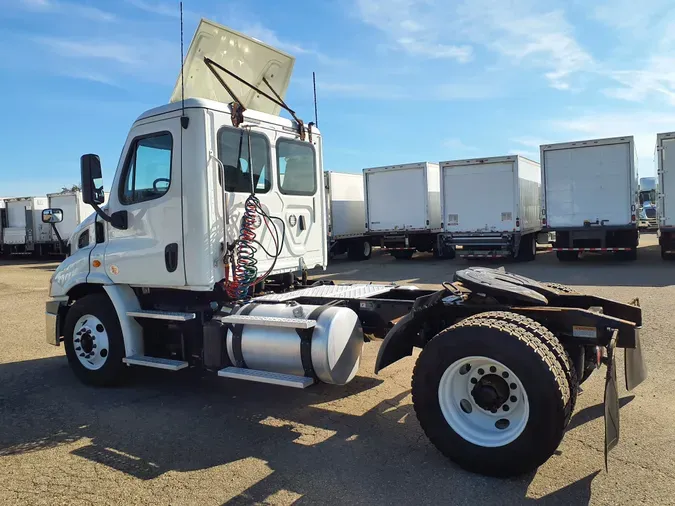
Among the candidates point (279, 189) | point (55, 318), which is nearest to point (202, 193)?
point (279, 189)

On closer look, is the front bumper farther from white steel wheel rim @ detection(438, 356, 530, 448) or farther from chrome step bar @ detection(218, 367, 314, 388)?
white steel wheel rim @ detection(438, 356, 530, 448)

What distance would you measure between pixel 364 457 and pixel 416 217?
55.5 feet

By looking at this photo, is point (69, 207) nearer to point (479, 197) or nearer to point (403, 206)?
point (403, 206)

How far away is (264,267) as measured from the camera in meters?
5.81

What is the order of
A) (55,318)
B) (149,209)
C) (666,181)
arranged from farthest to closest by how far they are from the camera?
(666,181) → (55,318) → (149,209)

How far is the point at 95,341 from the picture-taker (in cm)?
597

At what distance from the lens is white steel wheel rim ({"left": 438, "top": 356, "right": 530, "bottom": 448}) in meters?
3.77

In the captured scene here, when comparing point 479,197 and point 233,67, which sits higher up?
point 233,67

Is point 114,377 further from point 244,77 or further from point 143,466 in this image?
point 244,77

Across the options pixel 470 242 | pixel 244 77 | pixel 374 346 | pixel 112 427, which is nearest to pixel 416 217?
pixel 470 242

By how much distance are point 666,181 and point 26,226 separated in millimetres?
29049

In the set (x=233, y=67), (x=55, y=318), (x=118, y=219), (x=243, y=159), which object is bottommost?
(x=55, y=318)

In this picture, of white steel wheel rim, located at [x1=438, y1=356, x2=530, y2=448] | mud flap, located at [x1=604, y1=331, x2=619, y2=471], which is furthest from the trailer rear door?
mud flap, located at [x1=604, y1=331, x2=619, y2=471]

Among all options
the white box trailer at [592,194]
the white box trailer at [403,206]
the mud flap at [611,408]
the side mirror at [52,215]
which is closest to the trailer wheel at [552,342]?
the mud flap at [611,408]
